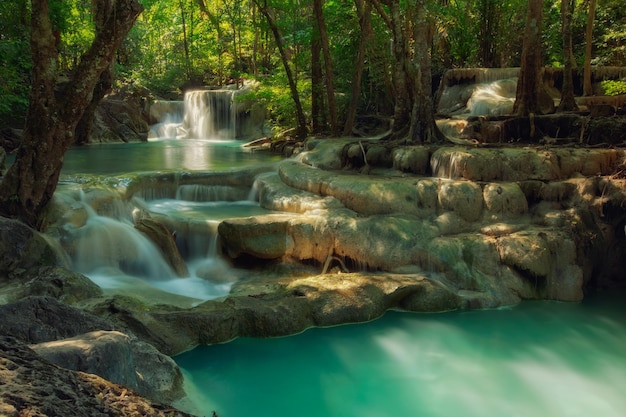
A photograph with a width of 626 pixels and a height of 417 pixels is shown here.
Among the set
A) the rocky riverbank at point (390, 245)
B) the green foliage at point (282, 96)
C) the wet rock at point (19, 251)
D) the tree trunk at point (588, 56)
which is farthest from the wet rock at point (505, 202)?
the green foliage at point (282, 96)

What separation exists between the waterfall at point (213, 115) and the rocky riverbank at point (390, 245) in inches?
507

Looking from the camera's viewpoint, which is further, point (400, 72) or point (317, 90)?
point (317, 90)

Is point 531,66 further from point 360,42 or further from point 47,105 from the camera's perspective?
point 47,105

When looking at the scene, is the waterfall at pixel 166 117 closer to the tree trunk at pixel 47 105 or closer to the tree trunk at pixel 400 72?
the tree trunk at pixel 400 72

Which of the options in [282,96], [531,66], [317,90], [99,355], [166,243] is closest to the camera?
[99,355]

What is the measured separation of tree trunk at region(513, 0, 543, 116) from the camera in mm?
10688

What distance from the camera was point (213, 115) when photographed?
22125 mm

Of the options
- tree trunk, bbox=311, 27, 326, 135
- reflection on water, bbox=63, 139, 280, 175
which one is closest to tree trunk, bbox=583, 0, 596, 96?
tree trunk, bbox=311, 27, 326, 135

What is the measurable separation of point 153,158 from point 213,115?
→ 824cm

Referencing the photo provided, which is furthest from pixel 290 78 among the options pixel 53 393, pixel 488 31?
pixel 53 393

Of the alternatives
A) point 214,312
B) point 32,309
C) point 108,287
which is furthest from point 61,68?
point 32,309

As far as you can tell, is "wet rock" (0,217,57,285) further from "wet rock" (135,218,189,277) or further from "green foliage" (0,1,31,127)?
"green foliage" (0,1,31,127)

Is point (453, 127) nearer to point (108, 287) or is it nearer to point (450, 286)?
point (450, 286)

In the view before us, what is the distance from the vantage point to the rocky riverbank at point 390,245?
5781mm
